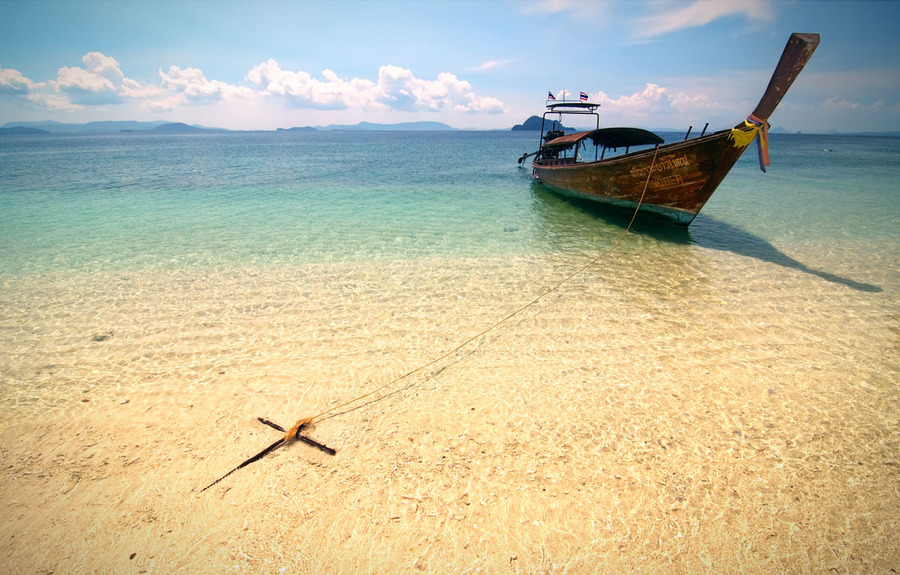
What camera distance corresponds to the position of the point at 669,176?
1342cm

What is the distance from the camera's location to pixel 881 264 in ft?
34.9

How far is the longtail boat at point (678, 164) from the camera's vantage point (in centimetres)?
959

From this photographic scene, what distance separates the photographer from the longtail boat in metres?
9.59

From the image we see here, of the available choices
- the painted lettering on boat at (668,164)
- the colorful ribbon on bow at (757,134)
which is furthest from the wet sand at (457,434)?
the painted lettering on boat at (668,164)

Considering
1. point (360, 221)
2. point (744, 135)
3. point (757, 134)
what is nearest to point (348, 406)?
point (360, 221)

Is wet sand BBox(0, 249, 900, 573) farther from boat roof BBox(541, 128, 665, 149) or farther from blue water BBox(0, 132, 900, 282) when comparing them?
boat roof BBox(541, 128, 665, 149)

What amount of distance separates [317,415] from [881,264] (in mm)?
15193

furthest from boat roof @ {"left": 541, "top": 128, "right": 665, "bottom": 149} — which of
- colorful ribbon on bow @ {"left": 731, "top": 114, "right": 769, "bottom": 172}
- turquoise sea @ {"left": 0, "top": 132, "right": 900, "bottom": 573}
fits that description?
turquoise sea @ {"left": 0, "top": 132, "right": 900, "bottom": 573}

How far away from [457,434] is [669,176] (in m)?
12.9

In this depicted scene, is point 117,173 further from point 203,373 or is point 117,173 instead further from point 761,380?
point 761,380

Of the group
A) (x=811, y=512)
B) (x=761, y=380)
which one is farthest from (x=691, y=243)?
(x=811, y=512)

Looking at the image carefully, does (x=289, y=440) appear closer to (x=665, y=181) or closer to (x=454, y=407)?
(x=454, y=407)

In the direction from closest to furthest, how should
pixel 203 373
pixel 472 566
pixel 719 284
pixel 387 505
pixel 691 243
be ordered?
pixel 472 566, pixel 387 505, pixel 203 373, pixel 719 284, pixel 691 243

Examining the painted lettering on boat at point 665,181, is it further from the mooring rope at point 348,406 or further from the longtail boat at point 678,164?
the mooring rope at point 348,406
